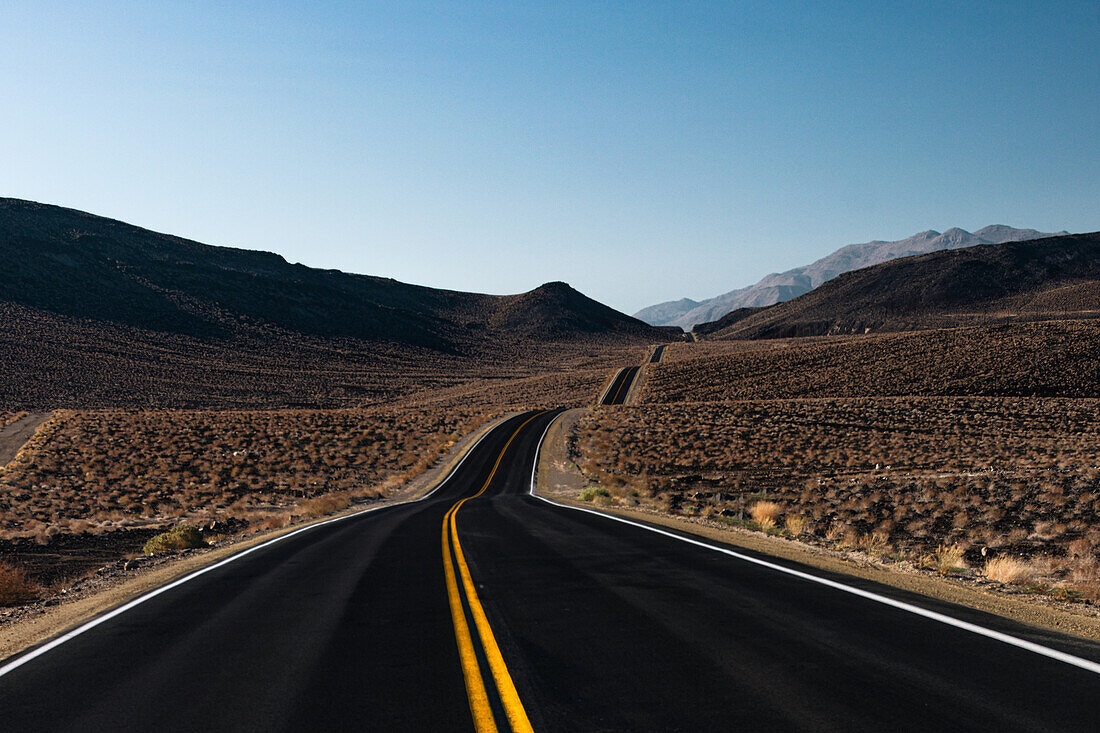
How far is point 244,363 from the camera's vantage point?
407ft

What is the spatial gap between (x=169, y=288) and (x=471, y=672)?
175 meters

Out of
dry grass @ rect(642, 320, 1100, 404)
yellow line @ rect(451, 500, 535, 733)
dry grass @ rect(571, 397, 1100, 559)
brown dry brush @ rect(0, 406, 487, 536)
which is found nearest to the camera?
yellow line @ rect(451, 500, 535, 733)

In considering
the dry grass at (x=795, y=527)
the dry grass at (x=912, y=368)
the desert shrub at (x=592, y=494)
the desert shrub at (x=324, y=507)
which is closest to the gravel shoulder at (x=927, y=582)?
the dry grass at (x=795, y=527)

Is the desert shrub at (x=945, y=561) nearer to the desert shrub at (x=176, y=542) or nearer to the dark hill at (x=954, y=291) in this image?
the desert shrub at (x=176, y=542)

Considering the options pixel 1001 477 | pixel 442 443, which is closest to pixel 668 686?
pixel 1001 477

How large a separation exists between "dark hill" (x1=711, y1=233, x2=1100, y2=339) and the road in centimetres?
15147

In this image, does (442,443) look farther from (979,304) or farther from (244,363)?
(979,304)

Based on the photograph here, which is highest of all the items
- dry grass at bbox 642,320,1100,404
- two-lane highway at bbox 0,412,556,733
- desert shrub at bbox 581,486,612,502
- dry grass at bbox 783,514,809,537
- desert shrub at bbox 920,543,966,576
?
dry grass at bbox 642,320,1100,404

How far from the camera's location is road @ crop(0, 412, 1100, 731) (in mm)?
3998

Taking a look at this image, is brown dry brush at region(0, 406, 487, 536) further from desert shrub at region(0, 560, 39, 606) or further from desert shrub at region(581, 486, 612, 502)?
desert shrub at region(0, 560, 39, 606)

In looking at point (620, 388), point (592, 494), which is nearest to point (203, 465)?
point (592, 494)

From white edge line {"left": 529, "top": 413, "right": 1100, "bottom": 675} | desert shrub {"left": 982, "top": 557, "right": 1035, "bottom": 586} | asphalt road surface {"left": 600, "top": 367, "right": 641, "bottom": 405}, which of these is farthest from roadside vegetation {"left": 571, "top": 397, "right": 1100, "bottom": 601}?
asphalt road surface {"left": 600, "top": 367, "right": 641, "bottom": 405}

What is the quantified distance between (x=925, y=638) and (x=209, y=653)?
594 centimetres

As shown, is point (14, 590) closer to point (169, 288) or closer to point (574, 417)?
point (574, 417)
